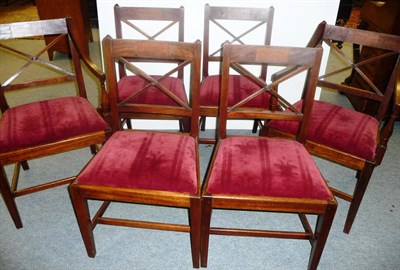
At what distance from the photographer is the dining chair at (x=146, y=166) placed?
1.32m

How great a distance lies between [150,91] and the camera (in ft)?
6.34

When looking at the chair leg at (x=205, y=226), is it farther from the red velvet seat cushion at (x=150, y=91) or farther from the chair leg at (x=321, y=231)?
the red velvet seat cushion at (x=150, y=91)

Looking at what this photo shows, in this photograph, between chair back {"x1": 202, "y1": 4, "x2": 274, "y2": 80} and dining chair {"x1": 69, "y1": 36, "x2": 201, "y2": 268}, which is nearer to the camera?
dining chair {"x1": 69, "y1": 36, "x2": 201, "y2": 268}

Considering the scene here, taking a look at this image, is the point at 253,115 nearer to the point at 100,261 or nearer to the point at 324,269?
the point at 324,269

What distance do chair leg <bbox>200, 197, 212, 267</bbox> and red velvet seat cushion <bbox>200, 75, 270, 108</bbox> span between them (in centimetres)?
76

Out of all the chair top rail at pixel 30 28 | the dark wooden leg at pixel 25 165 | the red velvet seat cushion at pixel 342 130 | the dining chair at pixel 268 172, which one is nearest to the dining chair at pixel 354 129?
the red velvet seat cushion at pixel 342 130

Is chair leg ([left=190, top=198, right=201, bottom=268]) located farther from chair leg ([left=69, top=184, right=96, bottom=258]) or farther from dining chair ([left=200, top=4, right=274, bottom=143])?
dining chair ([left=200, top=4, right=274, bottom=143])

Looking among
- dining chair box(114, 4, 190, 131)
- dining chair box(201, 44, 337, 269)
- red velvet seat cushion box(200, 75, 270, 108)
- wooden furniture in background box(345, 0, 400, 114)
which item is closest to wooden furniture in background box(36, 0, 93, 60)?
dining chair box(114, 4, 190, 131)

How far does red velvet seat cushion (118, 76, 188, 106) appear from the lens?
1.89 meters

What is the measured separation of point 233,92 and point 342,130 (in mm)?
666

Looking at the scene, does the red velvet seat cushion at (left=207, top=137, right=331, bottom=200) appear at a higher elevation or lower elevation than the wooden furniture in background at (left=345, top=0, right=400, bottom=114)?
lower

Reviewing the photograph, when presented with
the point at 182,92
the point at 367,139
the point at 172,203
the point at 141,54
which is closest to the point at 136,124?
the point at 182,92

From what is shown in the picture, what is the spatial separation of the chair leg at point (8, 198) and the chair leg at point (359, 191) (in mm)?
1772

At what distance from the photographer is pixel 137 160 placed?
139cm
